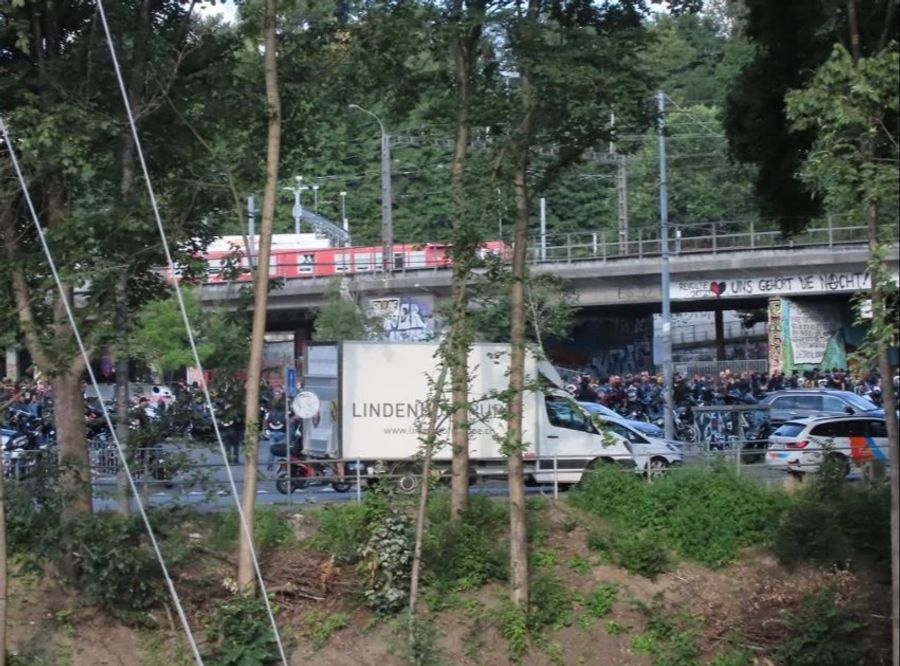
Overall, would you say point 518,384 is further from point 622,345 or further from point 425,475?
point 622,345

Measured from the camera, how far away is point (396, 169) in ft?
226

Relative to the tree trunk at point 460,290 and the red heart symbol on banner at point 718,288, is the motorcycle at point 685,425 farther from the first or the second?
the tree trunk at point 460,290

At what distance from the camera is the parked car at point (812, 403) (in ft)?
114

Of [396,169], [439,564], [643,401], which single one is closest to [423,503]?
[439,564]

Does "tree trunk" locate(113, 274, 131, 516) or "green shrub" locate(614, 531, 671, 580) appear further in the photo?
"green shrub" locate(614, 531, 671, 580)

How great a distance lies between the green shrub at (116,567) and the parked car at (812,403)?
2021 centimetres

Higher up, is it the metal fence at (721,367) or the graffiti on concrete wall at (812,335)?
the graffiti on concrete wall at (812,335)

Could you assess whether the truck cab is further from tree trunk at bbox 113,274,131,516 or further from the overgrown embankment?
tree trunk at bbox 113,274,131,516

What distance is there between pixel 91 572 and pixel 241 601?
2076 millimetres

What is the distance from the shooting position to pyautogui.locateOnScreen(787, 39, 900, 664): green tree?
11328 mm

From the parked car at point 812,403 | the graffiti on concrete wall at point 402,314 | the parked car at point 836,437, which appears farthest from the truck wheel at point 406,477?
the graffiti on concrete wall at point 402,314

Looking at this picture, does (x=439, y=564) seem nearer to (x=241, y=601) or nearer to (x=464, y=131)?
(x=241, y=601)

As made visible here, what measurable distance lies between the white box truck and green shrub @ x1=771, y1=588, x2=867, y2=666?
6204 mm

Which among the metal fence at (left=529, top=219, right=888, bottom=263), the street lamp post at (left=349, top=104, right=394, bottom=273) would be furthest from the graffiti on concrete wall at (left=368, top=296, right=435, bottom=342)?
the metal fence at (left=529, top=219, right=888, bottom=263)
